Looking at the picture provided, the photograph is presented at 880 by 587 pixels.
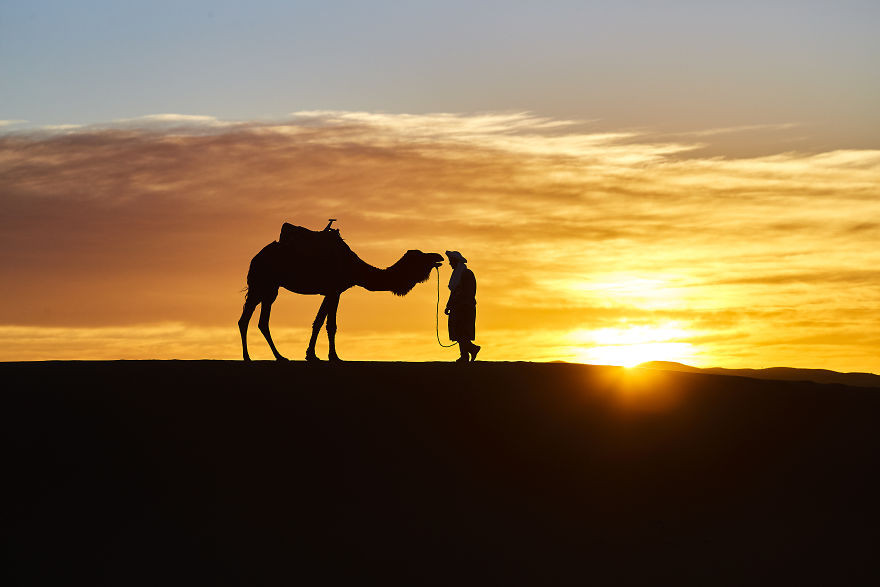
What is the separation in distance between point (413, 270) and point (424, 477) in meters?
9.35

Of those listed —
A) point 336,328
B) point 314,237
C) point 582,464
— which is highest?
point 314,237

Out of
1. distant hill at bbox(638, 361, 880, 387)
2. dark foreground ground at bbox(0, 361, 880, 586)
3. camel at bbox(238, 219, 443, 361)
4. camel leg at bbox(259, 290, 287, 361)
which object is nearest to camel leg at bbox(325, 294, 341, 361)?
camel at bbox(238, 219, 443, 361)

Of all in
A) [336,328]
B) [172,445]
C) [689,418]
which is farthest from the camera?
[336,328]

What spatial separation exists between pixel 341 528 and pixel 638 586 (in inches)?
169

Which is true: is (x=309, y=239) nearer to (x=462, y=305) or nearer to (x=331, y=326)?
(x=331, y=326)

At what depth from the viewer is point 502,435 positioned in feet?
67.8

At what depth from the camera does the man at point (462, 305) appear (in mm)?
25906

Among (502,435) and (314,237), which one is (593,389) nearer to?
(502,435)


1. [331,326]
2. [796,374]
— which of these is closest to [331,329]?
[331,326]

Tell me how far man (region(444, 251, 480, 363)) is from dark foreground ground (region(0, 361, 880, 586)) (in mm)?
1909

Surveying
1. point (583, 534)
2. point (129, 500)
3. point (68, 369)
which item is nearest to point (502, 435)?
point (583, 534)

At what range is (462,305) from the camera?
2592 cm

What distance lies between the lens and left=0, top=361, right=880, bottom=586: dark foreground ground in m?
16.4

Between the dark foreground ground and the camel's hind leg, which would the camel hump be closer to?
the camel's hind leg
